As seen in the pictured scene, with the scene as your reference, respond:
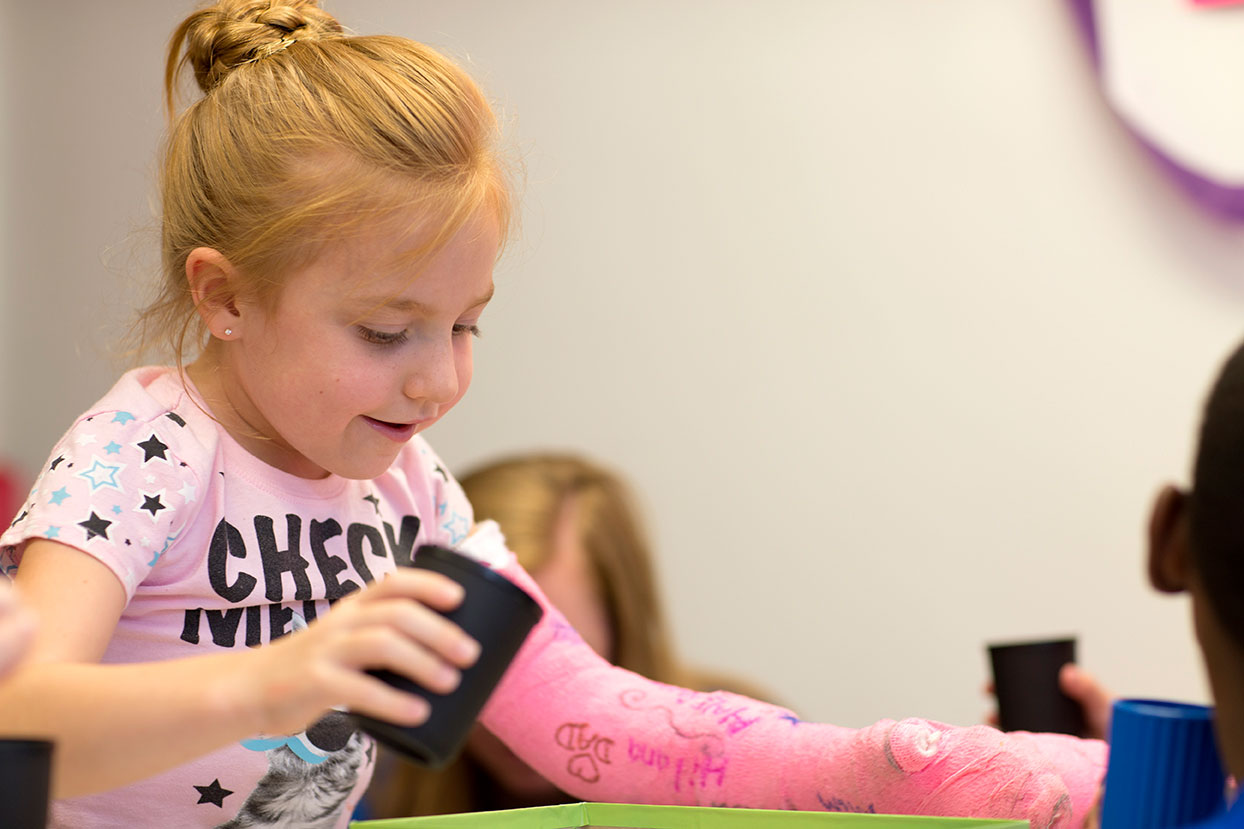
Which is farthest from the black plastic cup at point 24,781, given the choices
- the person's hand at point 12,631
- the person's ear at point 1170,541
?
the person's ear at point 1170,541

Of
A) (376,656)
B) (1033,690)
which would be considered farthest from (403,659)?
(1033,690)

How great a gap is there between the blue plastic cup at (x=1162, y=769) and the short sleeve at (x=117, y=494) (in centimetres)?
53

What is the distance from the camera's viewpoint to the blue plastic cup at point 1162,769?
59 cm

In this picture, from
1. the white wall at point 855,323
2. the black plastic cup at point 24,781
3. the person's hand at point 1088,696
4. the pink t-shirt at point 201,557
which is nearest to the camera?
the black plastic cup at point 24,781

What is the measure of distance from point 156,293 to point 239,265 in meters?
0.14

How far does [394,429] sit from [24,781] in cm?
37

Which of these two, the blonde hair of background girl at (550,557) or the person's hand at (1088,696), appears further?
the blonde hair of background girl at (550,557)

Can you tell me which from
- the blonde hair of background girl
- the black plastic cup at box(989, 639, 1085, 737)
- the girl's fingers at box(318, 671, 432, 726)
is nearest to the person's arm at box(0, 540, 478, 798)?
the girl's fingers at box(318, 671, 432, 726)

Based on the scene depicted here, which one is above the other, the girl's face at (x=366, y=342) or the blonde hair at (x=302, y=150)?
the blonde hair at (x=302, y=150)

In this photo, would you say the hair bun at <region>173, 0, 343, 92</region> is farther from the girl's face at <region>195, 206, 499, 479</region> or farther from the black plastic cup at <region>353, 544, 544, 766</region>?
the black plastic cup at <region>353, 544, 544, 766</region>

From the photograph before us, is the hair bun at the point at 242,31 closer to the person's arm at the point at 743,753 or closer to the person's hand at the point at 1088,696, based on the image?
the person's arm at the point at 743,753

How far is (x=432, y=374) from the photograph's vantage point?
78 cm

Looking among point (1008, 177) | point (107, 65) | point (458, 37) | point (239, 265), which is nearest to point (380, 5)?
point (458, 37)

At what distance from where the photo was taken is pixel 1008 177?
1.90 m
